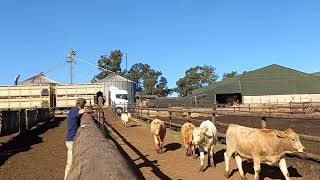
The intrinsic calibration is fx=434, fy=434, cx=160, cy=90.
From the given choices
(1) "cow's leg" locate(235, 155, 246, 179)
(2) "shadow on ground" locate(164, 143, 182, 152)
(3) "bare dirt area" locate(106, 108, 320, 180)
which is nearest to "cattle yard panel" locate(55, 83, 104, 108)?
(2) "shadow on ground" locate(164, 143, 182, 152)

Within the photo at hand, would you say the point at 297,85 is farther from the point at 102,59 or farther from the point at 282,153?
the point at 102,59

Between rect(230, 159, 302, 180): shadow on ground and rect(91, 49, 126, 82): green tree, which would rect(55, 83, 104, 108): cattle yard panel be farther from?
rect(91, 49, 126, 82): green tree

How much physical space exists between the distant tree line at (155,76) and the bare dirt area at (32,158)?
101 meters

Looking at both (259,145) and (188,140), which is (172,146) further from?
(259,145)

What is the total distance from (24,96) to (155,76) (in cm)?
10140

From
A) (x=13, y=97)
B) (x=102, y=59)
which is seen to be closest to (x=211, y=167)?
(x=13, y=97)

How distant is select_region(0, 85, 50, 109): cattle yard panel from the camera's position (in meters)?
43.8

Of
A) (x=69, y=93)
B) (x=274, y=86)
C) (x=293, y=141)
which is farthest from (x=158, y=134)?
(x=274, y=86)

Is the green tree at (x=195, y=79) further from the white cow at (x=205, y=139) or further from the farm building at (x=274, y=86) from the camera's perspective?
the white cow at (x=205, y=139)

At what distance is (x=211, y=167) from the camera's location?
1148 cm

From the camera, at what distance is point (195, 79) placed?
5290 inches

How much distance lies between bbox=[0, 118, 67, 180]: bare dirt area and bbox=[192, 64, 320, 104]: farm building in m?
48.1

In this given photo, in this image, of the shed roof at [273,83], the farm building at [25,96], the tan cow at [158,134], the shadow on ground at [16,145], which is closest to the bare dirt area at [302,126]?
the tan cow at [158,134]

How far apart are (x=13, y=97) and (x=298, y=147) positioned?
39924 mm
